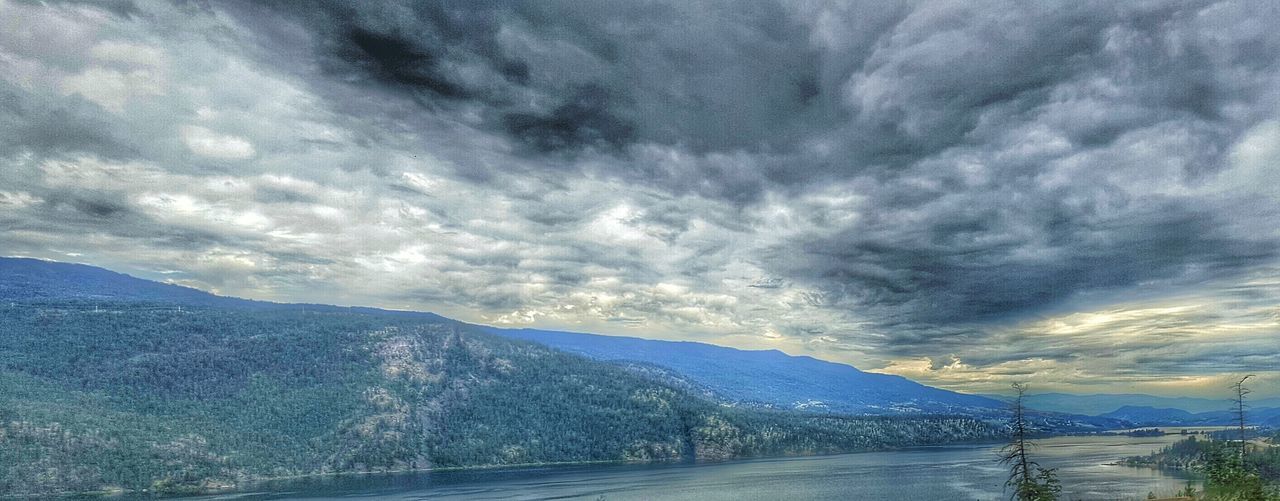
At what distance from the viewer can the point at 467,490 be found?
190125 mm

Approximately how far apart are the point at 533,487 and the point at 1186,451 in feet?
601

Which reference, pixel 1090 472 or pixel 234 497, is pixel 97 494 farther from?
pixel 1090 472

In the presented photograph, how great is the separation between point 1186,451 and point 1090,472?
45.1 meters

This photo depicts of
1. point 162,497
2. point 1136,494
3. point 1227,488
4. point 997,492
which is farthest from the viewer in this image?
point 162,497

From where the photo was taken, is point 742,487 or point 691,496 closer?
point 691,496

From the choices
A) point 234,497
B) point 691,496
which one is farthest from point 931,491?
point 234,497

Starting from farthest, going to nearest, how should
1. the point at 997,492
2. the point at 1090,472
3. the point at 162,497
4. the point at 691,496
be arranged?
the point at 162,497
the point at 1090,472
the point at 691,496
the point at 997,492

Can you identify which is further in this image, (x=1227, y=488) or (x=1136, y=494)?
(x=1136, y=494)

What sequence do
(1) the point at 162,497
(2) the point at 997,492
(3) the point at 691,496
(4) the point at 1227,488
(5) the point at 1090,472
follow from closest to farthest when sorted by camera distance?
(4) the point at 1227,488 → (2) the point at 997,492 → (3) the point at 691,496 → (5) the point at 1090,472 → (1) the point at 162,497

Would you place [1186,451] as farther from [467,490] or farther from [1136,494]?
[467,490]

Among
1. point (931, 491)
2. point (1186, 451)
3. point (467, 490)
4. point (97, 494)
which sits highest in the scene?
point (1186, 451)

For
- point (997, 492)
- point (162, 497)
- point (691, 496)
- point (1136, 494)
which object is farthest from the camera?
point (162, 497)

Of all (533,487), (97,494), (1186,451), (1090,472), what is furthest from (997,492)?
(97,494)

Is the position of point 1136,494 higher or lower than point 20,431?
higher
